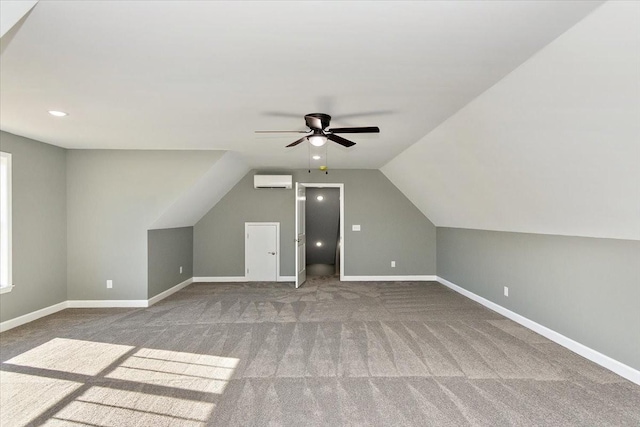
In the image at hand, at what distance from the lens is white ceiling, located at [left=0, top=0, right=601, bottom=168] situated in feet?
6.42

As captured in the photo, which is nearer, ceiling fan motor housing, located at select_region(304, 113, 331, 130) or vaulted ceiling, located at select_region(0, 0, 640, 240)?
vaulted ceiling, located at select_region(0, 0, 640, 240)

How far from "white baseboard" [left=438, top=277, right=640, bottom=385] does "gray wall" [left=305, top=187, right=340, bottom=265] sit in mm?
4725

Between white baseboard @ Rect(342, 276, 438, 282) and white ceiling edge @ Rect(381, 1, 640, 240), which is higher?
white ceiling edge @ Rect(381, 1, 640, 240)

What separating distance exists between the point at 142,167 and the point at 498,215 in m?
5.35

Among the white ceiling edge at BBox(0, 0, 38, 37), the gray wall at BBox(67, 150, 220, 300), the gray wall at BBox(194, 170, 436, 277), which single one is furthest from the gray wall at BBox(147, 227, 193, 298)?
the white ceiling edge at BBox(0, 0, 38, 37)

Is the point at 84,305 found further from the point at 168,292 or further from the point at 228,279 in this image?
the point at 228,279

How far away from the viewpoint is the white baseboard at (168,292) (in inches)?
231

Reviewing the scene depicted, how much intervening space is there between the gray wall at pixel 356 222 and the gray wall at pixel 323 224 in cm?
129

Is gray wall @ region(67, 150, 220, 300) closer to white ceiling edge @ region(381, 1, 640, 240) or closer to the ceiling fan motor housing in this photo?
the ceiling fan motor housing

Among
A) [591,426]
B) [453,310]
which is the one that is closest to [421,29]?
[591,426]

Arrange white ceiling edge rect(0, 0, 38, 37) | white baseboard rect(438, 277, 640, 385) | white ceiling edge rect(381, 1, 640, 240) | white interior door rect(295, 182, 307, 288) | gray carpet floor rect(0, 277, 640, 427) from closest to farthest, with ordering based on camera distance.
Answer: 1. white ceiling edge rect(0, 0, 38, 37)
2. white ceiling edge rect(381, 1, 640, 240)
3. gray carpet floor rect(0, 277, 640, 427)
4. white baseboard rect(438, 277, 640, 385)
5. white interior door rect(295, 182, 307, 288)

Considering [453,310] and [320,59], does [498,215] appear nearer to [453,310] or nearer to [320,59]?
[453,310]

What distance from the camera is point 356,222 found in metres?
7.95

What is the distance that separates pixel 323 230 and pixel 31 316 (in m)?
6.87
